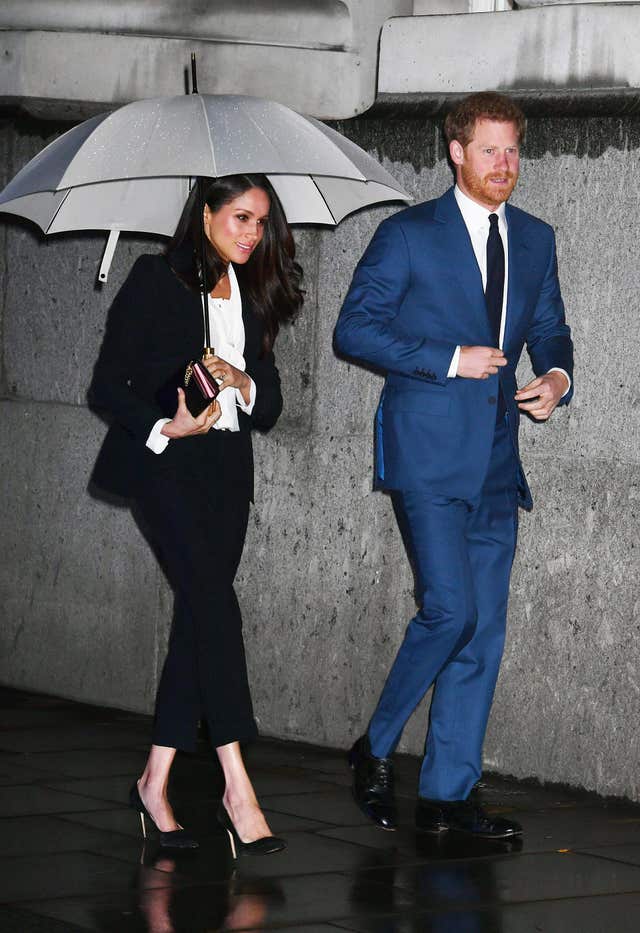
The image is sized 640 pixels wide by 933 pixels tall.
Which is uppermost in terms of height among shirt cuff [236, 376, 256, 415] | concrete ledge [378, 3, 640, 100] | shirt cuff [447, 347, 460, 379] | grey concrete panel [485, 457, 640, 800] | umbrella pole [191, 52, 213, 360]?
concrete ledge [378, 3, 640, 100]

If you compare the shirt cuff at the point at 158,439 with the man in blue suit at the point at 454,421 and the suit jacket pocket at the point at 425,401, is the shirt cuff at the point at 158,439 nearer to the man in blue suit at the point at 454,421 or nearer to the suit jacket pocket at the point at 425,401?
the man in blue suit at the point at 454,421

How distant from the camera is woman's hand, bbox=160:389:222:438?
18.3 feet

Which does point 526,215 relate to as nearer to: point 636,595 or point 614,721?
point 636,595

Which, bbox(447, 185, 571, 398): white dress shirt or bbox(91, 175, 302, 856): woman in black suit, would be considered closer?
bbox(91, 175, 302, 856): woman in black suit

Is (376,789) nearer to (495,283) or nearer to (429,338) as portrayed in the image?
(429,338)

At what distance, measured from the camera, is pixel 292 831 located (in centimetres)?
605

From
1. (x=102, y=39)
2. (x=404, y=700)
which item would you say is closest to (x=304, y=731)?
(x=404, y=700)

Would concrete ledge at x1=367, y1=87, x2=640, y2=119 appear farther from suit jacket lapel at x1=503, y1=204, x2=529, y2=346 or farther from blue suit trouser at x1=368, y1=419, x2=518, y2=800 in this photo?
blue suit trouser at x1=368, y1=419, x2=518, y2=800

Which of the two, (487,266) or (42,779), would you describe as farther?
(42,779)

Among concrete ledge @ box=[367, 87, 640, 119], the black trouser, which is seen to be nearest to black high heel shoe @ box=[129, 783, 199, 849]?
the black trouser

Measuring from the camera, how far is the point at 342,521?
7543 mm

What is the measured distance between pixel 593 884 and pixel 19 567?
3971mm

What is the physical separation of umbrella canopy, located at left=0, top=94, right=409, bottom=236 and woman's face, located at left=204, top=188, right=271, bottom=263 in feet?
0.45

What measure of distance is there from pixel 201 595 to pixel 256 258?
111cm
